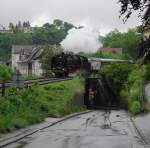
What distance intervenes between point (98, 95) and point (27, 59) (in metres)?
55.7

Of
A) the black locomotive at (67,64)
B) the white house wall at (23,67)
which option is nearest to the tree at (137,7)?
the black locomotive at (67,64)

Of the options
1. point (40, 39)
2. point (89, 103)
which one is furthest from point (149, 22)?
point (40, 39)

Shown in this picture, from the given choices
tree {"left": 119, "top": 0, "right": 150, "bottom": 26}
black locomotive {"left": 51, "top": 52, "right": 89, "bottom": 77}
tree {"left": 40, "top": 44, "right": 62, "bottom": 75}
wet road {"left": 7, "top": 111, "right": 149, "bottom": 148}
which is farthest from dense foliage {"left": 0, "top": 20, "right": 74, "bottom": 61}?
tree {"left": 119, "top": 0, "right": 150, "bottom": 26}

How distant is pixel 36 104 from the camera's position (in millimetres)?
37625

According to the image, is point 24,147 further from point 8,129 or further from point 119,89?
point 119,89

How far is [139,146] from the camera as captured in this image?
22328mm

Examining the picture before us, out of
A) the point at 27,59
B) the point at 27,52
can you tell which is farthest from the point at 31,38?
the point at 27,59

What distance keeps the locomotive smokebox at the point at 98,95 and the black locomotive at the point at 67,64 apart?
1723 mm

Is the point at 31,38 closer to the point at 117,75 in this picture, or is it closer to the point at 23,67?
the point at 23,67

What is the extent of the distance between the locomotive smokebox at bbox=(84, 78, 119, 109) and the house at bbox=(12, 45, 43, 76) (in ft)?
130

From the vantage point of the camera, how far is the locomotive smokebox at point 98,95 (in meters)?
56.6

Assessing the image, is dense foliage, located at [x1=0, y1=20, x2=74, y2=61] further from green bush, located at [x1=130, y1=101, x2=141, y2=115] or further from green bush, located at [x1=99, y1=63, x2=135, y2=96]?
green bush, located at [x1=130, y1=101, x2=141, y2=115]

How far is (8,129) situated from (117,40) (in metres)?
138

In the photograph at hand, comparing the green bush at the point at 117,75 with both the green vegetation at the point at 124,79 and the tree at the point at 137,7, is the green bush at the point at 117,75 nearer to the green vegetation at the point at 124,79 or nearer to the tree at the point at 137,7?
the green vegetation at the point at 124,79
